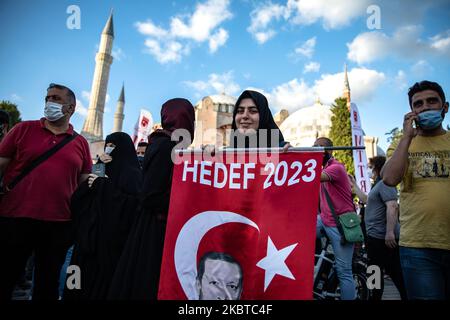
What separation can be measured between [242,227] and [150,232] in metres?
0.65

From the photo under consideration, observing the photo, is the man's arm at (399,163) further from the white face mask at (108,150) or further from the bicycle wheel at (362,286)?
the bicycle wheel at (362,286)

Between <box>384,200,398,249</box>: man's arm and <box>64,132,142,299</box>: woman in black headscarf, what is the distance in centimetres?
274

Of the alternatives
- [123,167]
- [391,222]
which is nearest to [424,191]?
[391,222]

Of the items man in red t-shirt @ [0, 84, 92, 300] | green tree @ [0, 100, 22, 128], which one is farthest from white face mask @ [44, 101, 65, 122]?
green tree @ [0, 100, 22, 128]

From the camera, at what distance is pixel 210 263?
196 cm

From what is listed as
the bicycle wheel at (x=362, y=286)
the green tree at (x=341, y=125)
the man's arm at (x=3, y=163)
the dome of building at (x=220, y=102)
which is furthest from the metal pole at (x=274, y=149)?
the dome of building at (x=220, y=102)

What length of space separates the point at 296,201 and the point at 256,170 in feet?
1.02

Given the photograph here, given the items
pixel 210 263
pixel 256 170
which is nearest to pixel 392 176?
pixel 256 170

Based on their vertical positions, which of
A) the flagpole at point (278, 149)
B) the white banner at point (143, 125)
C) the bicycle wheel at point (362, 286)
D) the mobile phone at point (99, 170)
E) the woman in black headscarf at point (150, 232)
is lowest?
the bicycle wheel at point (362, 286)

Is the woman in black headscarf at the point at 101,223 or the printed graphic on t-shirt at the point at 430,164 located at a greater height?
the printed graphic on t-shirt at the point at 430,164

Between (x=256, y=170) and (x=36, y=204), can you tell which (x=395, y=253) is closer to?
(x=256, y=170)

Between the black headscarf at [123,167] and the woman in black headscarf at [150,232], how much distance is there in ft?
1.39

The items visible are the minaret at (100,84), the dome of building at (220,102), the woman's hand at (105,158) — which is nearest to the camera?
the woman's hand at (105,158)

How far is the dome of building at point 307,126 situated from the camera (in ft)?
130
